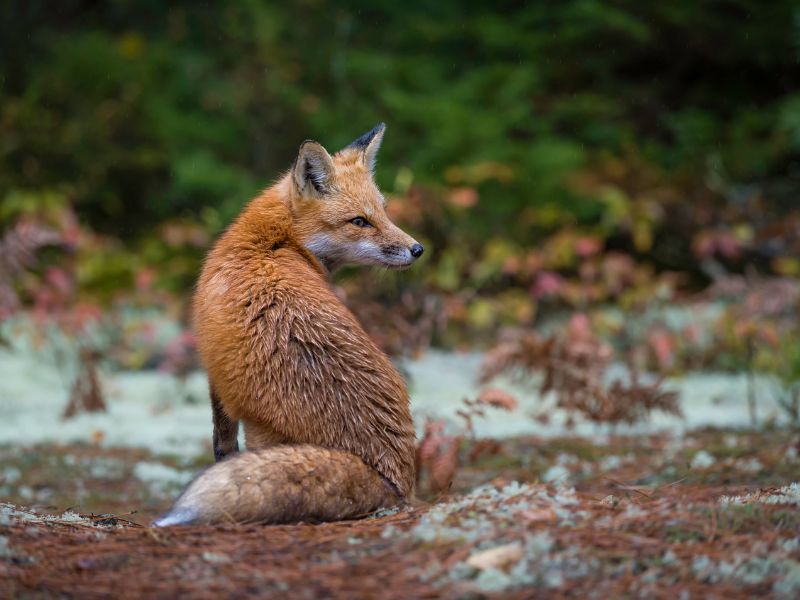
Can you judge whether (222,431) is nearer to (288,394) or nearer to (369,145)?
(288,394)

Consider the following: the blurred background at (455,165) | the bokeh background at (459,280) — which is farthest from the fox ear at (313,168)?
the blurred background at (455,165)

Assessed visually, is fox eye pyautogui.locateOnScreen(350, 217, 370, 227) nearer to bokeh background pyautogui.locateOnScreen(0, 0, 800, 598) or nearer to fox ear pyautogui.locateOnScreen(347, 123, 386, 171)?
fox ear pyautogui.locateOnScreen(347, 123, 386, 171)

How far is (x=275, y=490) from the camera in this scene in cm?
314

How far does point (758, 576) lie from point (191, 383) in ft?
21.4

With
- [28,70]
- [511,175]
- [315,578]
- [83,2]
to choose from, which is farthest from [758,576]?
[83,2]

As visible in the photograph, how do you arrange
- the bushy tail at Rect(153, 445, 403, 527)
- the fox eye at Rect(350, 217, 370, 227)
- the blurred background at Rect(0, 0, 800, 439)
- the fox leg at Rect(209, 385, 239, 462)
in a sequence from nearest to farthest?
1. the bushy tail at Rect(153, 445, 403, 527)
2. the fox leg at Rect(209, 385, 239, 462)
3. the fox eye at Rect(350, 217, 370, 227)
4. the blurred background at Rect(0, 0, 800, 439)

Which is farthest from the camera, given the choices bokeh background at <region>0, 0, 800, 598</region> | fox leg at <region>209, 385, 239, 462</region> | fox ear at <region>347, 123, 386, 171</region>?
fox ear at <region>347, 123, 386, 171</region>

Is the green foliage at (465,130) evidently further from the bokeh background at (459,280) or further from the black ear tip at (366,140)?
the black ear tip at (366,140)

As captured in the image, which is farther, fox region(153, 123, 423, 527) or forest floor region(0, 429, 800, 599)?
fox region(153, 123, 423, 527)

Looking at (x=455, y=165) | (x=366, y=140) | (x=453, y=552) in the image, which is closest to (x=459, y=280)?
(x=455, y=165)

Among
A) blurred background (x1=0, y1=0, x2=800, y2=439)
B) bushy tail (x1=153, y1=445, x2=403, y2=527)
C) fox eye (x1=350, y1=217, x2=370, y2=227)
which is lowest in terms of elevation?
bushy tail (x1=153, y1=445, x2=403, y2=527)

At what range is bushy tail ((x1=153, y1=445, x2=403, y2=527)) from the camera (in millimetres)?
3107

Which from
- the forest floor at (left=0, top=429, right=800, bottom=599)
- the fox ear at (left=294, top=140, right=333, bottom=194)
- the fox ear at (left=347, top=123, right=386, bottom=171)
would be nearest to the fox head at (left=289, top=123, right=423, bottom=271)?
the fox ear at (left=294, top=140, right=333, bottom=194)

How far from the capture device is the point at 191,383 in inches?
331
